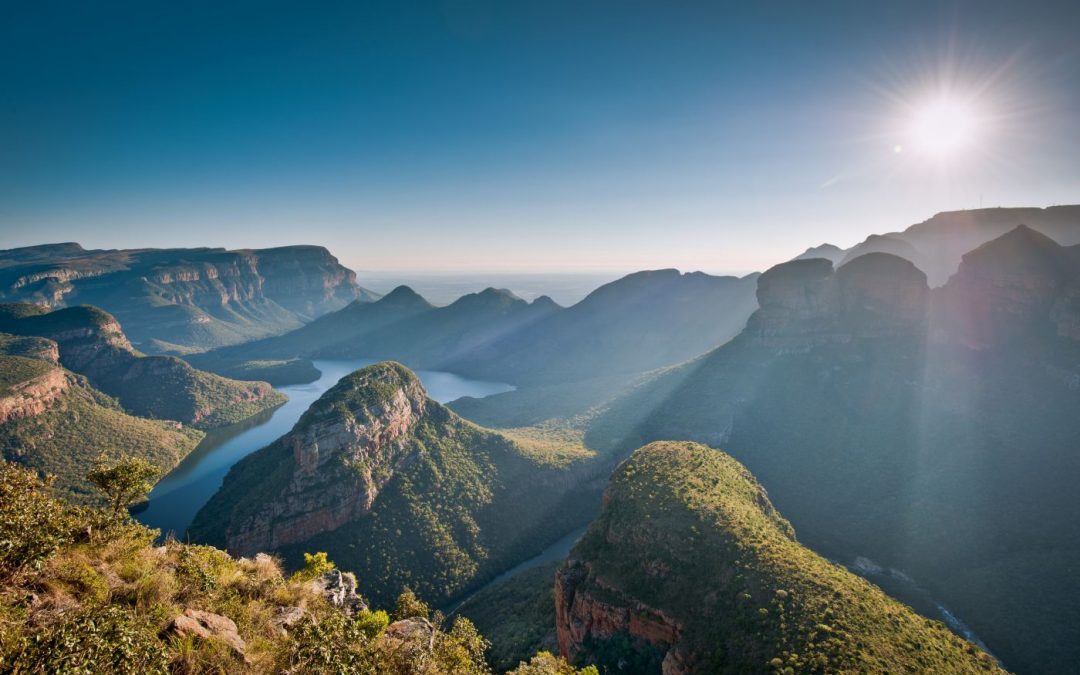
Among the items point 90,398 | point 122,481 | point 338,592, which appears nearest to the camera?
point 122,481

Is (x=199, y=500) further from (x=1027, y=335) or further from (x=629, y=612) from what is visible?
(x=1027, y=335)

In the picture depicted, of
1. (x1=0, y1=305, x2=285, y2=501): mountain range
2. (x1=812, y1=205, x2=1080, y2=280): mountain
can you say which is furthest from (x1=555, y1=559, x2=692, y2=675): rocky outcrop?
(x1=812, y1=205, x2=1080, y2=280): mountain

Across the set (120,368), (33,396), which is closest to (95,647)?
(33,396)

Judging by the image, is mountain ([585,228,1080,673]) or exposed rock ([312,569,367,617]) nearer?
exposed rock ([312,569,367,617])

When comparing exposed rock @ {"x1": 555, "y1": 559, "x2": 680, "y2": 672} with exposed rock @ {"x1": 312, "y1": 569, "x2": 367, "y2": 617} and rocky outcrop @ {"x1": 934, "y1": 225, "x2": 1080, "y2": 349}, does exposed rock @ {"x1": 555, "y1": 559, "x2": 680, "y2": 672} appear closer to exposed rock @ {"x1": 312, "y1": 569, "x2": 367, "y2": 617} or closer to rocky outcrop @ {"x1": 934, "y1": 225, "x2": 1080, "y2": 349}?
exposed rock @ {"x1": 312, "y1": 569, "x2": 367, "y2": 617}

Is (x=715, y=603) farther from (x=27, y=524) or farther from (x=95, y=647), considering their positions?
(x=27, y=524)

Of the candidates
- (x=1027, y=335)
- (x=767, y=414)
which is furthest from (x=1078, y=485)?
(x=767, y=414)
